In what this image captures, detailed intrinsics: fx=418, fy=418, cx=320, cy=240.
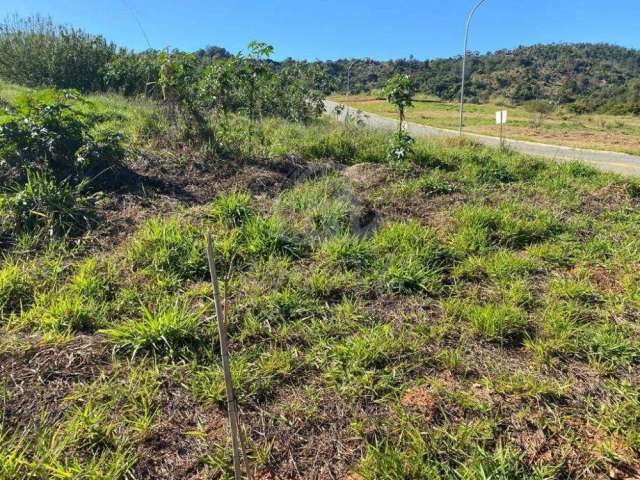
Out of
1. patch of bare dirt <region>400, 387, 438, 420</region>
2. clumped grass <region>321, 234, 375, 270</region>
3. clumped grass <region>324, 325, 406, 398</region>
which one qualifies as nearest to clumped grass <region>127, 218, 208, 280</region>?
clumped grass <region>321, 234, 375, 270</region>

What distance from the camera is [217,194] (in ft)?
14.8

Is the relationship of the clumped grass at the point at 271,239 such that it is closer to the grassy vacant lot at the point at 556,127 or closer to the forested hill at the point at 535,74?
the grassy vacant lot at the point at 556,127

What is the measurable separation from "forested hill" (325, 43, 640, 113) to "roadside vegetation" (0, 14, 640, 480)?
41.9m

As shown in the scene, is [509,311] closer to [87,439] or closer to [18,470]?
[87,439]

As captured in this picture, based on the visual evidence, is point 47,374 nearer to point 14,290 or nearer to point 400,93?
point 14,290

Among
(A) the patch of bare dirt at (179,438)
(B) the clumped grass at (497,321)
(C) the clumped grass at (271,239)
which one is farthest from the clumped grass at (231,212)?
(B) the clumped grass at (497,321)

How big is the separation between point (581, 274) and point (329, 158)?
12.6 feet

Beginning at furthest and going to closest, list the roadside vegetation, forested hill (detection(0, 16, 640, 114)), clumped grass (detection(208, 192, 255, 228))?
forested hill (detection(0, 16, 640, 114)), clumped grass (detection(208, 192, 255, 228)), the roadside vegetation

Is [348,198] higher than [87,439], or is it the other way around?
[348,198]

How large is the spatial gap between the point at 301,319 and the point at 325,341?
0.28 meters

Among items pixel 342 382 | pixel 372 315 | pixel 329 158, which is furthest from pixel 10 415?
pixel 329 158

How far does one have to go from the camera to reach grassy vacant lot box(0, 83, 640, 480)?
1.83 meters

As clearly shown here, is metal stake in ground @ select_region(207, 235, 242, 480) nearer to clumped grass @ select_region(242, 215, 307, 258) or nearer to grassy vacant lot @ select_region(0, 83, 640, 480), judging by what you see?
grassy vacant lot @ select_region(0, 83, 640, 480)

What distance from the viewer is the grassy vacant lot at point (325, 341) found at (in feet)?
6.02
